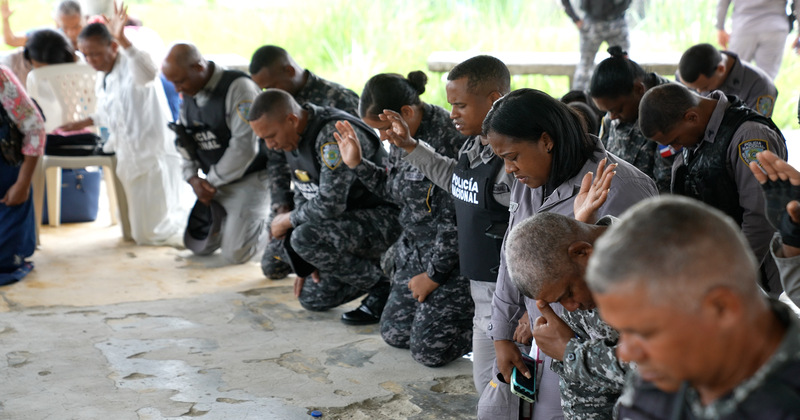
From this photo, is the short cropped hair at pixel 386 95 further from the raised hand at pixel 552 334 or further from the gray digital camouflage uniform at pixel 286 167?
the raised hand at pixel 552 334

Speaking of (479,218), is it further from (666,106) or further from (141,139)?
(141,139)

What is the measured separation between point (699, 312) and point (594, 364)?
32.6 inches

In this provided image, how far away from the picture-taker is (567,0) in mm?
7086

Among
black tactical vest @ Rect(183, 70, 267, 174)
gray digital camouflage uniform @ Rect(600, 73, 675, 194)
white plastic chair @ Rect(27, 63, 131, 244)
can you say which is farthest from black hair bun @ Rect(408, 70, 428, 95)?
white plastic chair @ Rect(27, 63, 131, 244)

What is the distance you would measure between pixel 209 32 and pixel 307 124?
7.23 metres

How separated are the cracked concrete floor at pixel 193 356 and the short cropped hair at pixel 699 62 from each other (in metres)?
1.93

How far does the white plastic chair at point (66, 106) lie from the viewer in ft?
18.3

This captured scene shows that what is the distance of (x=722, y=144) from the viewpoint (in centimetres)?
292

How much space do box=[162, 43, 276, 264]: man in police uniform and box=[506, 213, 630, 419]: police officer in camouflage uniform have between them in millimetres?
3311

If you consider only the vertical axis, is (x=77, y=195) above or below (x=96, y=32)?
below

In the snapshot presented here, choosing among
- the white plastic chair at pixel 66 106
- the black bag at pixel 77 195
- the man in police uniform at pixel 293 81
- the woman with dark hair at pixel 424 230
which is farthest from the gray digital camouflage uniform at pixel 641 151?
the black bag at pixel 77 195

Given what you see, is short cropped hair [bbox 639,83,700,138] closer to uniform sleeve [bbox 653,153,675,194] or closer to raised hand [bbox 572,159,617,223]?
uniform sleeve [bbox 653,153,675,194]

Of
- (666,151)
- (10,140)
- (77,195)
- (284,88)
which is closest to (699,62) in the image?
(666,151)

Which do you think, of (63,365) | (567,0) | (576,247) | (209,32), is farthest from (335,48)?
(576,247)
